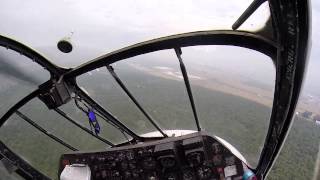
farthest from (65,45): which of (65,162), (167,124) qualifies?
(167,124)

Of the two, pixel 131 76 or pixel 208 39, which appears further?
pixel 131 76

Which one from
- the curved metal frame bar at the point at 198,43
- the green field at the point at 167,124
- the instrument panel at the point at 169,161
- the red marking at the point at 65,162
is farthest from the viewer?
the green field at the point at 167,124

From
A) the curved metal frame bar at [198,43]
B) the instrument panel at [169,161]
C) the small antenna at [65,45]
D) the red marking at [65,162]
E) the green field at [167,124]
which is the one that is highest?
the green field at [167,124]

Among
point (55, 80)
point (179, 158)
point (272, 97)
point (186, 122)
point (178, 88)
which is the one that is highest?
point (178, 88)

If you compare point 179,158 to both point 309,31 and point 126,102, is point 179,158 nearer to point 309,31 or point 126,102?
point 309,31

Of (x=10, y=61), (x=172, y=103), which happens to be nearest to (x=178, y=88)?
(x=172, y=103)

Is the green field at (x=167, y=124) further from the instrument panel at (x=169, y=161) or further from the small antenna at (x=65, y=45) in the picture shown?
the small antenna at (x=65, y=45)

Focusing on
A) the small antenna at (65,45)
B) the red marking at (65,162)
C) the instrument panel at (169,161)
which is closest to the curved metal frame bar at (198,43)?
the small antenna at (65,45)

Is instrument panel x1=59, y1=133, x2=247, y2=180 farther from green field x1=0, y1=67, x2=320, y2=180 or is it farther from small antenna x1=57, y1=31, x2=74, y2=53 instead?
green field x1=0, y1=67, x2=320, y2=180
